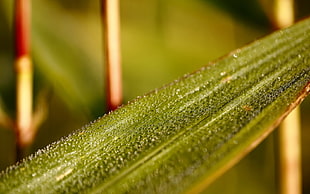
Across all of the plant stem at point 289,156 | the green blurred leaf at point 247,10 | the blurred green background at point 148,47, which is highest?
the green blurred leaf at point 247,10

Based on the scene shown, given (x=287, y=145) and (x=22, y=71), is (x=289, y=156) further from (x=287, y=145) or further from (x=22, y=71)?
(x=22, y=71)

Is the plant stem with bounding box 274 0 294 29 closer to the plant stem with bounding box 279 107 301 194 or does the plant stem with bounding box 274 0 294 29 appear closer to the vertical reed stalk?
the vertical reed stalk

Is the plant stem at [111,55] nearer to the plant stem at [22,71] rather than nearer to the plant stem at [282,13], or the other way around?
the plant stem at [22,71]

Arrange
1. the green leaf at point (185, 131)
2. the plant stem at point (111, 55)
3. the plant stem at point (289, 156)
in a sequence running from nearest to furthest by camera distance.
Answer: the green leaf at point (185, 131), the plant stem at point (111, 55), the plant stem at point (289, 156)

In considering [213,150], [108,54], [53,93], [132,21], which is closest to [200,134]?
[213,150]

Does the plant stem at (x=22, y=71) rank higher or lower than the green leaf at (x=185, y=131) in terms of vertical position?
lower

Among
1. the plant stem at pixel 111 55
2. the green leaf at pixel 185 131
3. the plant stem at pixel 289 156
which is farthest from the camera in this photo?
the plant stem at pixel 289 156

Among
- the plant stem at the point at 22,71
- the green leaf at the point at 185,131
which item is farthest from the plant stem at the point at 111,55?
the green leaf at the point at 185,131

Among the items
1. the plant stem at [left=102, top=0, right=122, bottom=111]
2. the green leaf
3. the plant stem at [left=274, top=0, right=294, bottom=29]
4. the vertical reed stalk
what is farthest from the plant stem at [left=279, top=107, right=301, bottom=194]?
the green leaf

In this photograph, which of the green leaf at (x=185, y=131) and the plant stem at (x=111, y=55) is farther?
the plant stem at (x=111, y=55)
